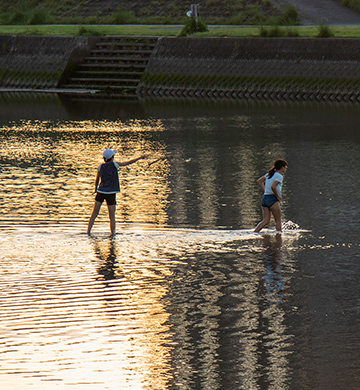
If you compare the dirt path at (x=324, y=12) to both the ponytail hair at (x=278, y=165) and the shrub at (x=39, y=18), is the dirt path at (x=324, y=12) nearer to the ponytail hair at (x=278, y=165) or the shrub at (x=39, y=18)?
the shrub at (x=39, y=18)

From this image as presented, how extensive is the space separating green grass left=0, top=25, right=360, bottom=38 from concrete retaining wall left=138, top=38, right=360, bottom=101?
1670 mm

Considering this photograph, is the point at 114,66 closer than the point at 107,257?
No

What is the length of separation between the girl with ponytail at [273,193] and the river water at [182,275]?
236 mm

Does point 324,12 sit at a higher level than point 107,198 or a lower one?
higher

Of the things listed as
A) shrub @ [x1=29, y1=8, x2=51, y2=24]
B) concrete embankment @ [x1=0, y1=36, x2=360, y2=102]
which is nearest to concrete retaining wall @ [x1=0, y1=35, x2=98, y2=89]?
concrete embankment @ [x1=0, y1=36, x2=360, y2=102]

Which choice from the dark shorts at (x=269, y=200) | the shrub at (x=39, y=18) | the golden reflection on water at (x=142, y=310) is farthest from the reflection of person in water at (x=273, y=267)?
the shrub at (x=39, y=18)

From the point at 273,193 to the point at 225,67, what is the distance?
25.3m

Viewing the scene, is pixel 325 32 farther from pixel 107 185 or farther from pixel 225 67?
pixel 107 185

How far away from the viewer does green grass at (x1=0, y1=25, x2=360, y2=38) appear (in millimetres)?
38562

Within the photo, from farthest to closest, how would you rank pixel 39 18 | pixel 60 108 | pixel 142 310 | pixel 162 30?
pixel 39 18, pixel 162 30, pixel 60 108, pixel 142 310

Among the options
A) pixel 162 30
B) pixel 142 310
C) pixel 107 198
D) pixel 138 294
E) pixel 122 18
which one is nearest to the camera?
pixel 142 310

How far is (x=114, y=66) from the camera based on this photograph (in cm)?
4081

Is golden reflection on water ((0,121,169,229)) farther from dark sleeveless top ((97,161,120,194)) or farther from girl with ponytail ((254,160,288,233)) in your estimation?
girl with ponytail ((254,160,288,233))

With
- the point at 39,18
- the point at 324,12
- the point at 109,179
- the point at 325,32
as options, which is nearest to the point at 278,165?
the point at 109,179
